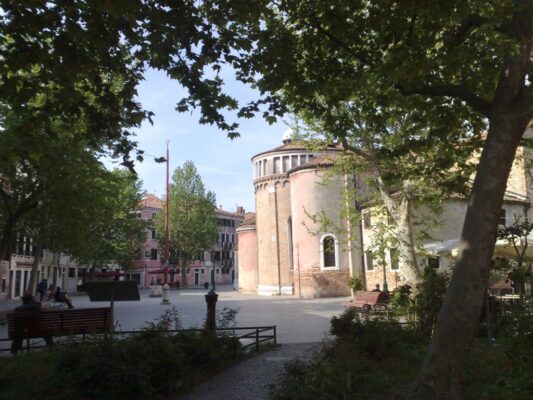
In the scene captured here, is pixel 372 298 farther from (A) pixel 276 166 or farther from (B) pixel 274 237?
(A) pixel 276 166

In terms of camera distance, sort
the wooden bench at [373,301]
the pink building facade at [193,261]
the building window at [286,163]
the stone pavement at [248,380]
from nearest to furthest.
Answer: the stone pavement at [248,380] → the wooden bench at [373,301] → the building window at [286,163] → the pink building facade at [193,261]

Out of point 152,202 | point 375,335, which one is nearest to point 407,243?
point 375,335

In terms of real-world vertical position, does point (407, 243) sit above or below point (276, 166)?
below

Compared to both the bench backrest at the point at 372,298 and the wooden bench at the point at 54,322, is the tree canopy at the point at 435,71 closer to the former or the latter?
the wooden bench at the point at 54,322

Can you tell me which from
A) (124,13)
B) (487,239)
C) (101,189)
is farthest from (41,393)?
(101,189)

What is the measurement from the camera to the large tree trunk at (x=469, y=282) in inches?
236

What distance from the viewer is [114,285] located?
11.1 meters

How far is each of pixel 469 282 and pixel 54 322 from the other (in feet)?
33.7

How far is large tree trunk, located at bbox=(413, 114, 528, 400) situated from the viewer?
600cm

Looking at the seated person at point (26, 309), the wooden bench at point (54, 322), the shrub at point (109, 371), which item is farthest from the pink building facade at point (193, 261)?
the shrub at point (109, 371)

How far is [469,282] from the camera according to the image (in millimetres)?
6066

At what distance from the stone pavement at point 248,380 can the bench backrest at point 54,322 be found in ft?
11.6

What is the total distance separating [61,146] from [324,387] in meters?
16.5

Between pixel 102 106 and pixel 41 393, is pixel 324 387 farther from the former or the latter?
pixel 102 106
